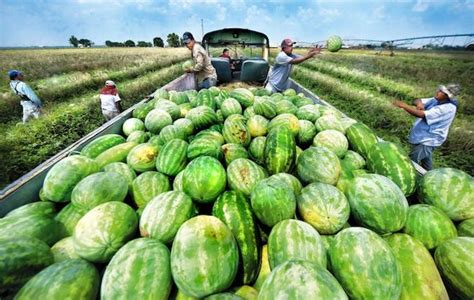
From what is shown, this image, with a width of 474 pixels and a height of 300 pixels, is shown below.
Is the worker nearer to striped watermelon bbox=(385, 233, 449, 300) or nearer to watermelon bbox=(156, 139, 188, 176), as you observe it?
watermelon bbox=(156, 139, 188, 176)

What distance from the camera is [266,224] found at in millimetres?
1977

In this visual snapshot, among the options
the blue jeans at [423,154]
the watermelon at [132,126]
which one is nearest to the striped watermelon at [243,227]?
the watermelon at [132,126]

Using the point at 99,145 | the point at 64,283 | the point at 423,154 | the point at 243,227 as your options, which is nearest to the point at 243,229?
the point at 243,227

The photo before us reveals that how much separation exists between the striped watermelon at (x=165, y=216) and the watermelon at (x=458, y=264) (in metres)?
1.82

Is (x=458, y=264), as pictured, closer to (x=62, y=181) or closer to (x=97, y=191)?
(x=97, y=191)

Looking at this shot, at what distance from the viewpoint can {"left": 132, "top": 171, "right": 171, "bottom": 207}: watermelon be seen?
226cm

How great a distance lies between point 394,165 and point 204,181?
1.81 metres

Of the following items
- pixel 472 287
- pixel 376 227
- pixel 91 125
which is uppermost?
pixel 376 227

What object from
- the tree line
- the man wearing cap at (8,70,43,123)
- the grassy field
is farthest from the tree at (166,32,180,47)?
the man wearing cap at (8,70,43,123)

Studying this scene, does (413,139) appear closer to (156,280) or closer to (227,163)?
(227,163)

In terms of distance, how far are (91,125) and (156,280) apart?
337 inches

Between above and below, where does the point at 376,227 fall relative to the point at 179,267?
below

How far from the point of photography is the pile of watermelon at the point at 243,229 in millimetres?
1421

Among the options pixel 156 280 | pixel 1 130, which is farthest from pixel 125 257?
pixel 1 130
